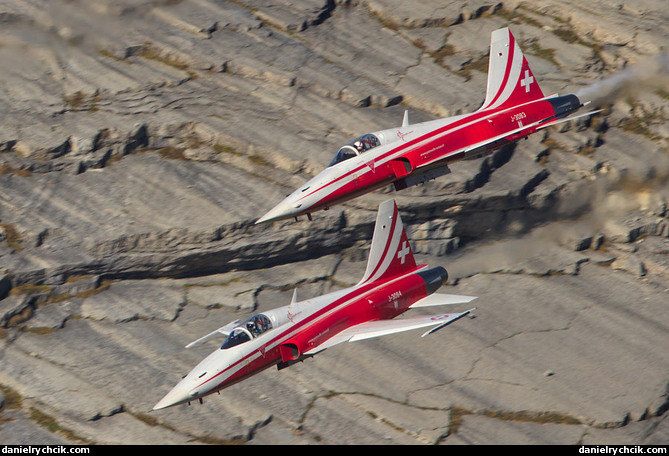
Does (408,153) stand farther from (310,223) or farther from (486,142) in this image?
(310,223)

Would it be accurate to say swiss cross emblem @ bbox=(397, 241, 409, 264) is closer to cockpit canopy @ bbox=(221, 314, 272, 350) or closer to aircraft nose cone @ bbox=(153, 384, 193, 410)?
cockpit canopy @ bbox=(221, 314, 272, 350)

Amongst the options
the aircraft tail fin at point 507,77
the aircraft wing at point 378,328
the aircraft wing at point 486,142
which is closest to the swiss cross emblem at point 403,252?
the aircraft wing at point 378,328

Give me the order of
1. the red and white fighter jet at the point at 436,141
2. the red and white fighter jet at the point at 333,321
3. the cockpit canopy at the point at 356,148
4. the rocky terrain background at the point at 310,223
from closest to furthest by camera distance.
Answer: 1. the red and white fighter jet at the point at 333,321
2. the red and white fighter jet at the point at 436,141
3. the cockpit canopy at the point at 356,148
4. the rocky terrain background at the point at 310,223

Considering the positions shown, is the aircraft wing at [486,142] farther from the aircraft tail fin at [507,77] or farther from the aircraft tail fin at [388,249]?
the aircraft tail fin at [388,249]

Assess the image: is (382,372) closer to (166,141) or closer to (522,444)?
(522,444)

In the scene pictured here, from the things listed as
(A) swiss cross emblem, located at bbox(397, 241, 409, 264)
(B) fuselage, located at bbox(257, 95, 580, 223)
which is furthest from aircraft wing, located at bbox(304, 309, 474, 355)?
(B) fuselage, located at bbox(257, 95, 580, 223)
